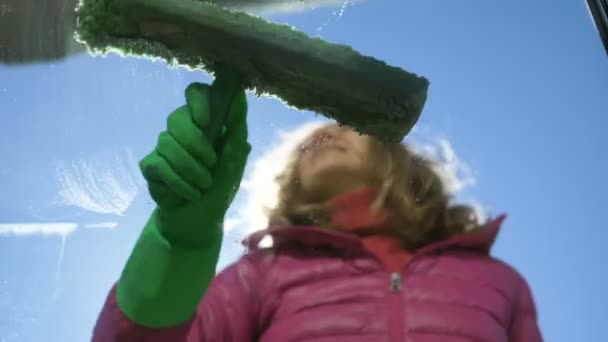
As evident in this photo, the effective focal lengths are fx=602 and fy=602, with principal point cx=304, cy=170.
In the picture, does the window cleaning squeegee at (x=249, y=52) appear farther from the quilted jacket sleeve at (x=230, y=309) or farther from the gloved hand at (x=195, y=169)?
the quilted jacket sleeve at (x=230, y=309)

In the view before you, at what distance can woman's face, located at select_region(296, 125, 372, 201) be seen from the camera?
0.88 meters

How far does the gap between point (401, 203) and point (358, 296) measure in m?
0.18

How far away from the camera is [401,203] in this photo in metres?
0.88

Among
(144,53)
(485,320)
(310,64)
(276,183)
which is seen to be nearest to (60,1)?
(276,183)

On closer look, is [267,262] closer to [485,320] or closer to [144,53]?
[485,320]

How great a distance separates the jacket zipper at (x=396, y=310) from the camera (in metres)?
0.71

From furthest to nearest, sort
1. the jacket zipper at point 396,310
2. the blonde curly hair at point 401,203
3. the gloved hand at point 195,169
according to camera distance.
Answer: the blonde curly hair at point 401,203 → the jacket zipper at point 396,310 → the gloved hand at point 195,169

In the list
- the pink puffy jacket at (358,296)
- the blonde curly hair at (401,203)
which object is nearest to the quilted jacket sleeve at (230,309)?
the pink puffy jacket at (358,296)

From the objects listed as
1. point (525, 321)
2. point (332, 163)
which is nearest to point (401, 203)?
point (332, 163)

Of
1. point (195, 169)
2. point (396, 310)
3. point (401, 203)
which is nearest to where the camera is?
point (195, 169)

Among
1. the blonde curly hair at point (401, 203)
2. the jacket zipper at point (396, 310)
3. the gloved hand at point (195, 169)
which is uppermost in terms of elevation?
the gloved hand at point (195, 169)

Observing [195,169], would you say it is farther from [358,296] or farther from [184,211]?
[358,296]

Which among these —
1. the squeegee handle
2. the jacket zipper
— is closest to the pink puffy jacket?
the jacket zipper

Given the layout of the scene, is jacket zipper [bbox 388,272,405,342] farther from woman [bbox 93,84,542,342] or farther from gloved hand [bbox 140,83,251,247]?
gloved hand [bbox 140,83,251,247]
